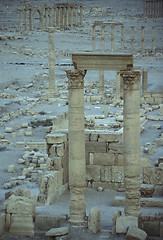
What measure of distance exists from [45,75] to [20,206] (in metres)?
39.9

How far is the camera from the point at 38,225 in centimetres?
1538

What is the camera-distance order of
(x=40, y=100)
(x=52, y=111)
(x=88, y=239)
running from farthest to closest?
(x=40, y=100)
(x=52, y=111)
(x=88, y=239)

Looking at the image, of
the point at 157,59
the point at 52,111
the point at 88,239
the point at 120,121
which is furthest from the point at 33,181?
the point at 157,59

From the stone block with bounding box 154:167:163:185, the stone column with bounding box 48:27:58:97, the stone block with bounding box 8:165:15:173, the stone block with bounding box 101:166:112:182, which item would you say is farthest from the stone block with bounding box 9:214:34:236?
the stone column with bounding box 48:27:58:97

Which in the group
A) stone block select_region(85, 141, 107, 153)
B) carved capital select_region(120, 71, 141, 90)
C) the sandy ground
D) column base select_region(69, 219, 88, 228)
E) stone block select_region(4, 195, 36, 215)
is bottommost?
the sandy ground

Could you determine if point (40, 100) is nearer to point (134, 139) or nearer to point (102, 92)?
point (102, 92)

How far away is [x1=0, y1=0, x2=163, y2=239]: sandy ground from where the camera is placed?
2280cm

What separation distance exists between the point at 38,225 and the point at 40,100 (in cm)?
2645

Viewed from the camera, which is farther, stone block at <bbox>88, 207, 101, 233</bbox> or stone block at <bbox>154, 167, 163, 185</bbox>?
stone block at <bbox>154, 167, 163, 185</bbox>

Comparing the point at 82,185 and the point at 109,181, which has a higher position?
the point at 82,185

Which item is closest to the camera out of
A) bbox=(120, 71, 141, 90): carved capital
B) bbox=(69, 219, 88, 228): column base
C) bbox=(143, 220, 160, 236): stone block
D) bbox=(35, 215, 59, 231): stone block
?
bbox=(120, 71, 141, 90): carved capital

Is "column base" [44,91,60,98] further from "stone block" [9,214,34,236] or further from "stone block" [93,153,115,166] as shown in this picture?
"stone block" [9,214,34,236]

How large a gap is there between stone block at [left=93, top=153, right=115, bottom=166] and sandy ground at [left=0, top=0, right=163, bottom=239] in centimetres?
89

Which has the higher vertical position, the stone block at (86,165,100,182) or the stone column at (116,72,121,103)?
the stone block at (86,165,100,182)
